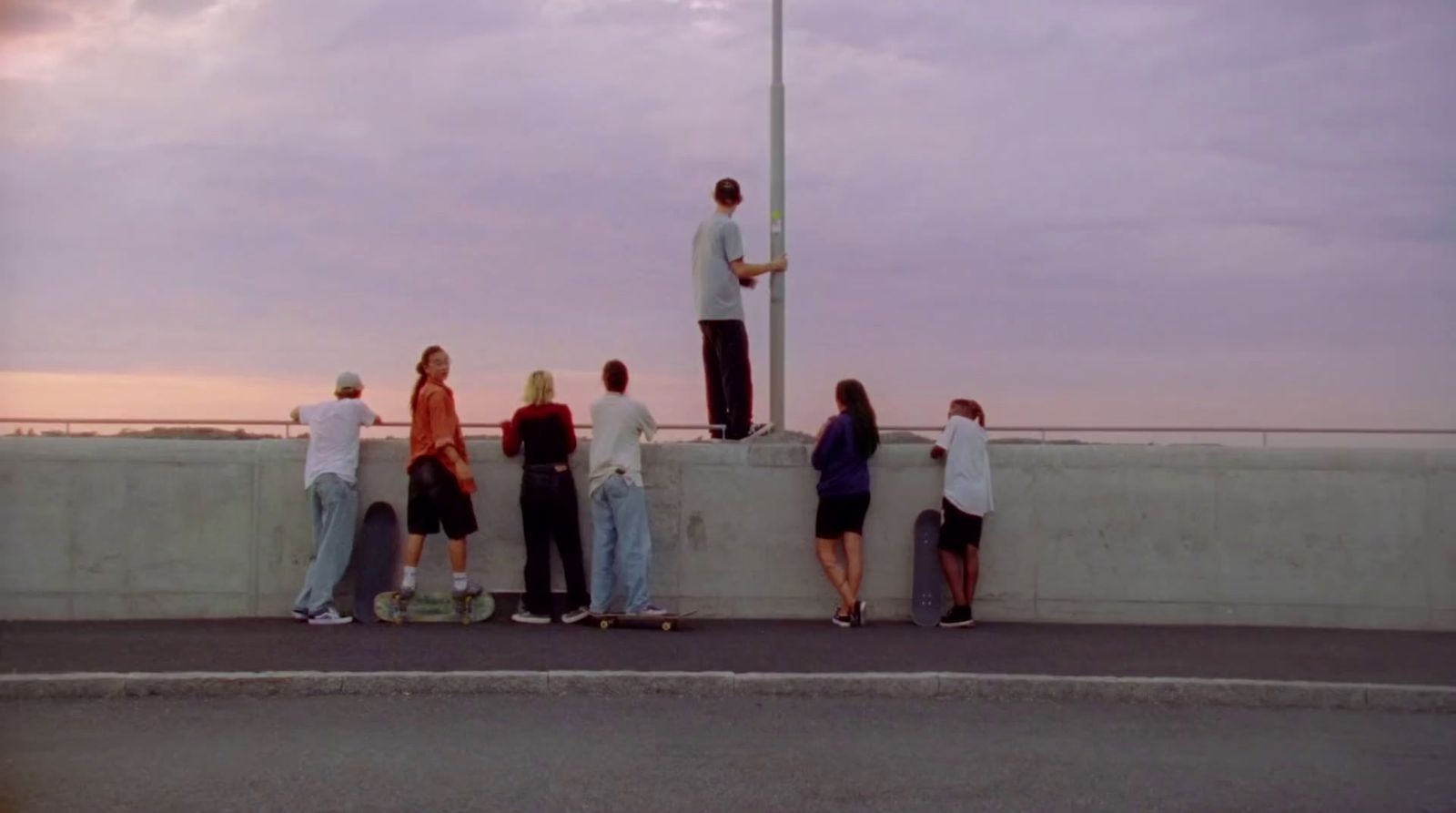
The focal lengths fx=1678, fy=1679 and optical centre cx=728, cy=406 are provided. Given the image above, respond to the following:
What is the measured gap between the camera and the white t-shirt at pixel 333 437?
40.7ft

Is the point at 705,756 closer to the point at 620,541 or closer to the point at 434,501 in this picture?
the point at 620,541

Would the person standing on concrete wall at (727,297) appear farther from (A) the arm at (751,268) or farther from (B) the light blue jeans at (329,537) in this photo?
(B) the light blue jeans at (329,537)

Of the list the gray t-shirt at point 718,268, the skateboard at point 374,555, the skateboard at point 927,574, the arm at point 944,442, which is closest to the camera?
the arm at point 944,442

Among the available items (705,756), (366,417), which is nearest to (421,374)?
(366,417)

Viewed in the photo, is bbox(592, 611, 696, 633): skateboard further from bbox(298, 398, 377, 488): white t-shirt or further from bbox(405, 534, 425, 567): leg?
bbox(298, 398, 377, 488): white t-shirt

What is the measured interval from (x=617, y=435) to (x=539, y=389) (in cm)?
68

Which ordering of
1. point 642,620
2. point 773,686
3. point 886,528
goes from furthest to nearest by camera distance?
point 886,528 < point 642,620 < point 773,686

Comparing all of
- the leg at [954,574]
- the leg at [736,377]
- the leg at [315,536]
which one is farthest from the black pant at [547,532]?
the leg at [954,574]

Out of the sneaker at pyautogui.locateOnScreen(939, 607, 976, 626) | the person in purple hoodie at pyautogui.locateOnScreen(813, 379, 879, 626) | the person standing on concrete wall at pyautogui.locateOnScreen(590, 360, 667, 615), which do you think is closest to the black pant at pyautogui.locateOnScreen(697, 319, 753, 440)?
the person in purple hoodie at pyautogui.locateOnScreen(813, 379, 879, 626)

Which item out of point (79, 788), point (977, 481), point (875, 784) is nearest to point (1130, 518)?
point (977, 481)

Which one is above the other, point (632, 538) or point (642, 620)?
point (632, 538)

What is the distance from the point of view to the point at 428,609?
12.3 m

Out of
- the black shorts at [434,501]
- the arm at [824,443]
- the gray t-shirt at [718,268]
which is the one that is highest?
the gray t-shirt at [718,268]

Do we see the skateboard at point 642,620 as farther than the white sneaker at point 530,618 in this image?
No
